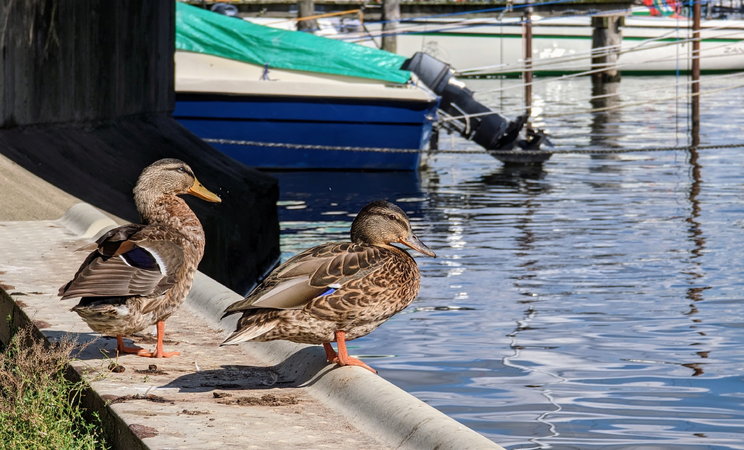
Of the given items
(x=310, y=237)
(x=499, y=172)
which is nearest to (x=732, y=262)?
(x=310, y=237)

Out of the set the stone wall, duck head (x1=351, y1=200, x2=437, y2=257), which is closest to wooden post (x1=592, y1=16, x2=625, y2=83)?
the stone wall

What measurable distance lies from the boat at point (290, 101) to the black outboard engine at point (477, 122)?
96cm

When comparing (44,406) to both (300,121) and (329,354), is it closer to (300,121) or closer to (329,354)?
(329,354)

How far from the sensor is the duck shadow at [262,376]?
5.23 meters

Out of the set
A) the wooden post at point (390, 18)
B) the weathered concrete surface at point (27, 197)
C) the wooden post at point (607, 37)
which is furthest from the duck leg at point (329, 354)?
the wooden post at point (607, 37)

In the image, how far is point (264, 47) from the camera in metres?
20.7

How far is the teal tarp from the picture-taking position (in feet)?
67.2

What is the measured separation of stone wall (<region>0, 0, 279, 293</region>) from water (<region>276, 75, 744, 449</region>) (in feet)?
4.40

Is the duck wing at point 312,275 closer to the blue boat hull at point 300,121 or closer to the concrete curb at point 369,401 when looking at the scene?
the concrete curb at point 369,401

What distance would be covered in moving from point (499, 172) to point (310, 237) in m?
7.00

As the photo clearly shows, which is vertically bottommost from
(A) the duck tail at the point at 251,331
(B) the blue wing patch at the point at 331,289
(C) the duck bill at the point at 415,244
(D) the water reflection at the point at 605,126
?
(D) the water reflection at the point at 605,126

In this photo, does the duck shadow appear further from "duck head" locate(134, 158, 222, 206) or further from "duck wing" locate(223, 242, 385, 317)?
"duck head" locate(134, 158, 222, 206)

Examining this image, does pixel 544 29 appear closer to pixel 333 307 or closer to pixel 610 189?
pixel 610 189

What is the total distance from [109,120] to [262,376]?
8.14m
